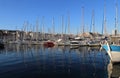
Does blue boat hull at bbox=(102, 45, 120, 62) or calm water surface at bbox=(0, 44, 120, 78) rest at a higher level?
blue boat hull at bbox=(102, 45, 120, 62)

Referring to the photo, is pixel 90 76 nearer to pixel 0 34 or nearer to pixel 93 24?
pixel 93 24

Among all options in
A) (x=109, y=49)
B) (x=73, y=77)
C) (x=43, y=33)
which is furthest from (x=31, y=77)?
(x=43, y=33)

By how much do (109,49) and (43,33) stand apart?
90836 millimetres

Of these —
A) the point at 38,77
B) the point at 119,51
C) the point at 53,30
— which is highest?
the point at 53,30

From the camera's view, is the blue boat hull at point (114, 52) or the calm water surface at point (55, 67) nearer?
the calm water surface at point (55, 67)

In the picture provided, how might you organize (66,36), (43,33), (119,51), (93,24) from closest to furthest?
1. (119,51)
2. (93,24)
3. (66,36)
4. (43,33)

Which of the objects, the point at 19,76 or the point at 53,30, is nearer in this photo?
the point at 19,76

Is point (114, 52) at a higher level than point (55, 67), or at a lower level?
higher

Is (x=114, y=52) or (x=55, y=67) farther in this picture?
(x=114, y=52)

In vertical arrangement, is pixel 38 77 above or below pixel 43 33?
below

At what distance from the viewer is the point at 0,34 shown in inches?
6668

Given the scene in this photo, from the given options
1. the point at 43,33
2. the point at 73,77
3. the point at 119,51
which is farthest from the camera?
the point at 43,33

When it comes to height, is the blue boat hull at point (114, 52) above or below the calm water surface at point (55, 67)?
above

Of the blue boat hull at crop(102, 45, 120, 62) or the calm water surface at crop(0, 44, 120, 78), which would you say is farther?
the blue boat hull at crop(102, 45, 120, 62)
